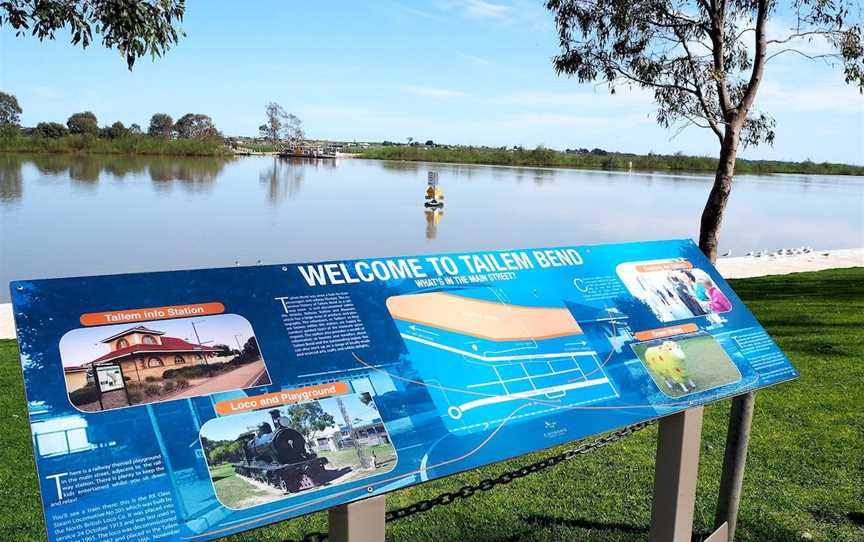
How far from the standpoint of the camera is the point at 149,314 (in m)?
1.58

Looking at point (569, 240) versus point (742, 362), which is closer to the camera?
point (742, 362)

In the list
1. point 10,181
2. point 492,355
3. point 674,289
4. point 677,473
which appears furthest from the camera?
point 10,181

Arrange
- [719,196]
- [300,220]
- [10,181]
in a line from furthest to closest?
[10,181], [300,220], [719,196]

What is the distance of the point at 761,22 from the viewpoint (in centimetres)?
439

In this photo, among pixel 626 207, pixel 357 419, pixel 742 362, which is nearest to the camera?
pixel 357 419

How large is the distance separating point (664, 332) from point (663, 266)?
37cm

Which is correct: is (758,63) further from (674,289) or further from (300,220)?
(300,220)

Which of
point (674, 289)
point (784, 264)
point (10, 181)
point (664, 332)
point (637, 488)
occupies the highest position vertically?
point (674, 289)

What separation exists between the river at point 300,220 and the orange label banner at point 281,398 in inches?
491

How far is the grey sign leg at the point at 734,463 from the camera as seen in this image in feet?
9.89

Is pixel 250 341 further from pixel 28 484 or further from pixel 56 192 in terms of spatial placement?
pixel 56 192

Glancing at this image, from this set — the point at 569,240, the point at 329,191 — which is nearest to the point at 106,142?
the point at 329,191

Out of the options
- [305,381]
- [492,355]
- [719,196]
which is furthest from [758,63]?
[305,381]

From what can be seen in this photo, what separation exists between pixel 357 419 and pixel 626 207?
31869 millimetres
